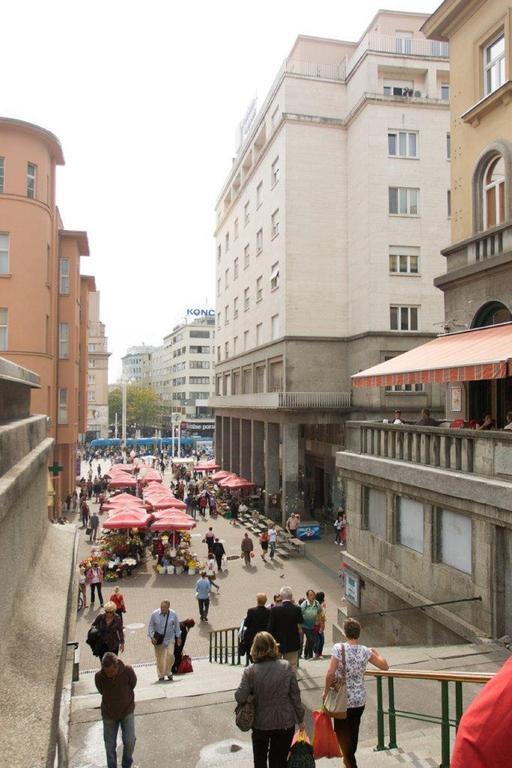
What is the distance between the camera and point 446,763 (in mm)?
5406

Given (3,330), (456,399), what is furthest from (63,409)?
(456,399)

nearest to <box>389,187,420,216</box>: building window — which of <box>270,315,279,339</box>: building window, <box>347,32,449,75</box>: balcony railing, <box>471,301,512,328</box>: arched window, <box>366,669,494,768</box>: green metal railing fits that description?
<box>347,32,449,75</box>: balcony railing

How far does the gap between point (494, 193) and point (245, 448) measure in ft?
111

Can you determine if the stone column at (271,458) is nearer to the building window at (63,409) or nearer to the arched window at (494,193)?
the building window at (63,409)

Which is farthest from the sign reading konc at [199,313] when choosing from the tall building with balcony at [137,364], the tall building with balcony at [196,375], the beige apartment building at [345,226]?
the beige apartment building at [345,226]

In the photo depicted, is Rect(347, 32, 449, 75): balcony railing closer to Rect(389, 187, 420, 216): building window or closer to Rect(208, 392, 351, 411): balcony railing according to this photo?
Rect(389, 187, 420, 216): building window

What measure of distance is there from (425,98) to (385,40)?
417 centimetres

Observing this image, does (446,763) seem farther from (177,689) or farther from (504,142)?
(504,142)

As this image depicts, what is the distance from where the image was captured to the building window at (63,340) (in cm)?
3528

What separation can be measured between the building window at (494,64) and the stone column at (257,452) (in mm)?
29494

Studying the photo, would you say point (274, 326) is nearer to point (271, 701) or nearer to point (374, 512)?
point (374, 512)

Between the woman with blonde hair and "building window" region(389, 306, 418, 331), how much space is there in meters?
27.8

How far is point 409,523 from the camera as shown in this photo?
504 inches

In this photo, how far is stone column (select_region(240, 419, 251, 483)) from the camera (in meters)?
47.2
